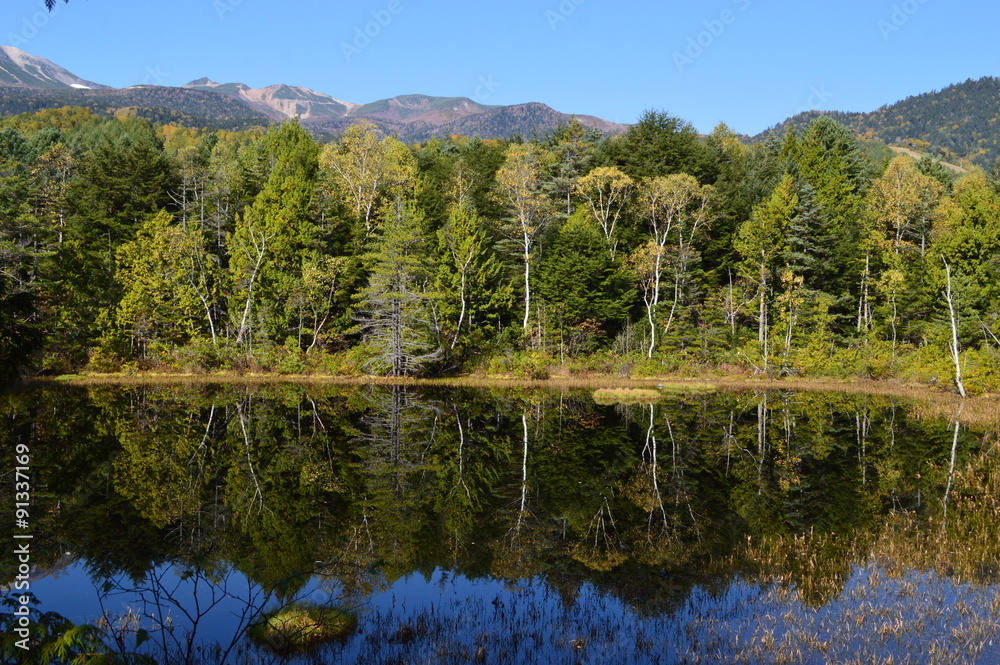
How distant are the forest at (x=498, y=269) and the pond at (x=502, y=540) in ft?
59.8

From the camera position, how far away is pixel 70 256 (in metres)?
44.4

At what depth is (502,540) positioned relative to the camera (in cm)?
1381

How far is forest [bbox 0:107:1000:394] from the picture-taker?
147 feet

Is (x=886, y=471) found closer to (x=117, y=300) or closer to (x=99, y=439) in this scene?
(x=99, y=439)

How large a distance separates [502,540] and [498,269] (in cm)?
3808

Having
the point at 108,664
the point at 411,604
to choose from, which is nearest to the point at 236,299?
the point at 411,604

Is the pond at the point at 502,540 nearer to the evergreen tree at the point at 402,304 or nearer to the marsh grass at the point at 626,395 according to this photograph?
the marsh grass at the point at 626,395

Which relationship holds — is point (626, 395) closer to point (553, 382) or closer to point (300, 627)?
point (553, 382)

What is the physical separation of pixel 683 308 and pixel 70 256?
44.0m

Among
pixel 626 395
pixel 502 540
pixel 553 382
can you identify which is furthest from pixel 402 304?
pixel 502 540

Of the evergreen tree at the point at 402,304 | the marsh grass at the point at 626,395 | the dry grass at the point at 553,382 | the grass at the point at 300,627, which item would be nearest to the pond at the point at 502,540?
the grass at the point at 300,627

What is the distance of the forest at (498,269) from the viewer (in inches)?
1762

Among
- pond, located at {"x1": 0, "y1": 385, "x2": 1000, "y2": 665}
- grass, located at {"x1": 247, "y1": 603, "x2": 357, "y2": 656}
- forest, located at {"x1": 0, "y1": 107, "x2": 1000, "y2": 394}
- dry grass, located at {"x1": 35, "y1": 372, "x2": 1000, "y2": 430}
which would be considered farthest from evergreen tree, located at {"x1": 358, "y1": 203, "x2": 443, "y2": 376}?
grass, located at {"x1": 247, "y1": 603, "x2": 357, "y2": 656}

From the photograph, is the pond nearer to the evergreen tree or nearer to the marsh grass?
the marsh grass
